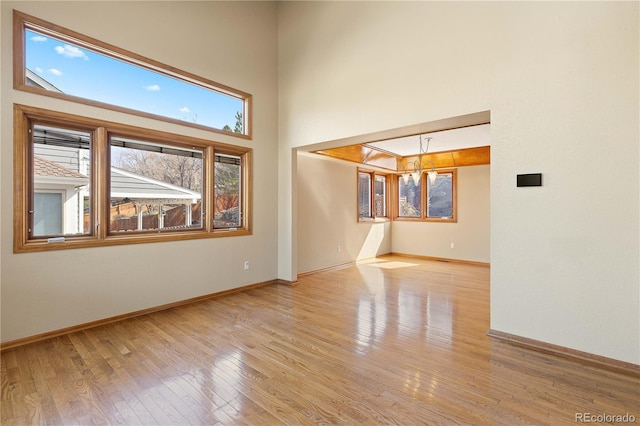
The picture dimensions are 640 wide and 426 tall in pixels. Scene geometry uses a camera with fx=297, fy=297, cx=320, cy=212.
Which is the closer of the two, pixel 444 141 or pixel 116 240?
pixel 116 240

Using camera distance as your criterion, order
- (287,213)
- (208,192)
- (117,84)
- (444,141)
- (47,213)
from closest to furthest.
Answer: (47,213), (117,84), (208,192), (287,213), (444,141)

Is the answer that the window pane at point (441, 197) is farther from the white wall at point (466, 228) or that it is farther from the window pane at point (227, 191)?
the window pane at point (227, 191)

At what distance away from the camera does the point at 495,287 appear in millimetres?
2996

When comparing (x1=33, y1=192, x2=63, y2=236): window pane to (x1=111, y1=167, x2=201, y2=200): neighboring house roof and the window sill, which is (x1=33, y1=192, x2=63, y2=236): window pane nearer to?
the window sill

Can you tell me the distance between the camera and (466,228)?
7.23m

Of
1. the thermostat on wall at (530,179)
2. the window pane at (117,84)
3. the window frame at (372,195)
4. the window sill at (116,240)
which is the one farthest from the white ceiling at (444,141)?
the window sill at (116,240)

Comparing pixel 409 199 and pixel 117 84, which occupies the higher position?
pixel 117 84

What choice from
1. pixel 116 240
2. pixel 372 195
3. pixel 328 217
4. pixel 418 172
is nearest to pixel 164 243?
pixel 116 240

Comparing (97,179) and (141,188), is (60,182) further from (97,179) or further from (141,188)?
(141,188)

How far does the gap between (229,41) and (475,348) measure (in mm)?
5026

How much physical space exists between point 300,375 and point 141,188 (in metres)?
2.98

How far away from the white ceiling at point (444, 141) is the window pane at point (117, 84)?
125 inches

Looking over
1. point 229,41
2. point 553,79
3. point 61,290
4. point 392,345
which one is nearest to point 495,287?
point 392,345

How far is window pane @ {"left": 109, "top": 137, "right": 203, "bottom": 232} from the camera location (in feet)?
11.6
